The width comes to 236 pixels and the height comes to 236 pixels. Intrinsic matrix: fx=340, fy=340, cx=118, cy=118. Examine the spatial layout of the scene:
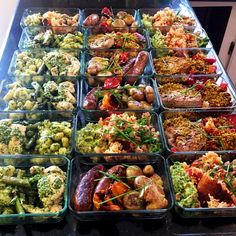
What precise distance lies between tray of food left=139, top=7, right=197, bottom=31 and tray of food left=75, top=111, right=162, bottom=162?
3.71 ft

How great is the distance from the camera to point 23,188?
140 centimetres

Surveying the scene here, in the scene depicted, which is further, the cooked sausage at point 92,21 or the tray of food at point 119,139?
the cooked sausage at point 92,21

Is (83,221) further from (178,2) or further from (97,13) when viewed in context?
(178,2)

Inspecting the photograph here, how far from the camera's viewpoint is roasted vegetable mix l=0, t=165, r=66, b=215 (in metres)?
1.33

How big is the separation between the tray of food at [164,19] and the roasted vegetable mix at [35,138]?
1.25m

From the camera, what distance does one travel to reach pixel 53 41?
2.34m

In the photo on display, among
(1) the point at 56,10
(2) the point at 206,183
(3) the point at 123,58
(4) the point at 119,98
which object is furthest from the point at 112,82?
(1) the point at 56,10

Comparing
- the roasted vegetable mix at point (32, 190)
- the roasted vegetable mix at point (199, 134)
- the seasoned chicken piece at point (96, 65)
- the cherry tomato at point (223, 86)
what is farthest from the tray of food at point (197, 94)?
the roasted vegetable mix at point (32, 190)

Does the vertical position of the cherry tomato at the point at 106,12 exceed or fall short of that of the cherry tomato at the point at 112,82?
it exceeds it

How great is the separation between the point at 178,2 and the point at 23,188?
2.18 meters

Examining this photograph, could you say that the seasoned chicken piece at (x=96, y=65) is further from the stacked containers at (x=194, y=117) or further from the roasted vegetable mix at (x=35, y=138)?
the roasted vegetable mix at (x=35, y=138)

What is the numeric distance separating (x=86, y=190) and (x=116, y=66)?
983mm

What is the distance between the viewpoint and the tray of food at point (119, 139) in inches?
62.2


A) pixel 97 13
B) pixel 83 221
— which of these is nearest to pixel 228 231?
pixel 83 221
